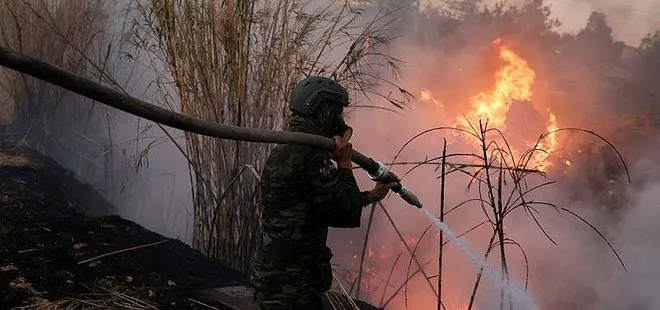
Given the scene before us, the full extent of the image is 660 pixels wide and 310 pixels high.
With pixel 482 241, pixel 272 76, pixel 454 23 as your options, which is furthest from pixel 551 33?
pixel 272 76

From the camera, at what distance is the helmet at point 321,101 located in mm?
2504

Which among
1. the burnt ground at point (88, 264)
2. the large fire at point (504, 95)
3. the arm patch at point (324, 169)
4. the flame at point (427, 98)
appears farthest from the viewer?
the flame at point (427, 98)

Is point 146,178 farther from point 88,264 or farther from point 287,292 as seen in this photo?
point 287,292

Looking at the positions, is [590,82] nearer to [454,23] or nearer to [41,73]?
[454,23]

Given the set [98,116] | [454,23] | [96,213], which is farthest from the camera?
[454,23]

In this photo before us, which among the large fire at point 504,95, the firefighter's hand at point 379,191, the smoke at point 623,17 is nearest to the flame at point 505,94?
the large fire at point 504,95

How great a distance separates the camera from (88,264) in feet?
12.2

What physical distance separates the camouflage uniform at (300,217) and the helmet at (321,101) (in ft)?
0.13

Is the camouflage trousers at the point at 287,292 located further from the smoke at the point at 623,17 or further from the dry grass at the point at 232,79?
the smoke at the point at 623,17

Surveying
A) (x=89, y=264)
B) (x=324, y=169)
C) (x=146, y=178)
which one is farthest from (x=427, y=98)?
(x=324, y=169)

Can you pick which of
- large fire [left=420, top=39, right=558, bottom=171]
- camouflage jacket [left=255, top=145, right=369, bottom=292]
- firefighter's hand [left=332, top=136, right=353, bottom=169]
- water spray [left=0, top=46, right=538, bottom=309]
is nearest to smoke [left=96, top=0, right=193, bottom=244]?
large fire [left=420, top=39, right=558, bottom=171]

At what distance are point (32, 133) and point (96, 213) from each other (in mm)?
1881

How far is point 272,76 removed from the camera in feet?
13.5

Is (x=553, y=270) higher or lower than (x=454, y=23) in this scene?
lower
